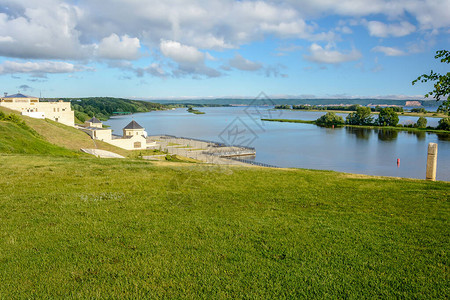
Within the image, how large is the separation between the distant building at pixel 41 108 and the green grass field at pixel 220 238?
41.2 meters

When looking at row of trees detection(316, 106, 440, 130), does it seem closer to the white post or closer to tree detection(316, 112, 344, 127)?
tree detection(316, 112, 344, 127)

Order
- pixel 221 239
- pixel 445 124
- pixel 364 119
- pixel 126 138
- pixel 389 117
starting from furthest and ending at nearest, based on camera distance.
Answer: pixel 364 119, pixel 389 117, pixel 445 124, pixel 126 138, pixel 221 239

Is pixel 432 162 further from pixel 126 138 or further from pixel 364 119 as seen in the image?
→ pixel 364 119

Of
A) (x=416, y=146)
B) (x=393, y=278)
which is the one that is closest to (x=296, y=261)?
(x=393, y=278)

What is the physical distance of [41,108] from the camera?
46.9 meters

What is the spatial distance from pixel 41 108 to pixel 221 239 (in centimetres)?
5028

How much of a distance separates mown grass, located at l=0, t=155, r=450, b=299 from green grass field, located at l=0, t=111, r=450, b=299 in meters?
0.02

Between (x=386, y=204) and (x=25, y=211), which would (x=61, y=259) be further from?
(x=386, y=204)

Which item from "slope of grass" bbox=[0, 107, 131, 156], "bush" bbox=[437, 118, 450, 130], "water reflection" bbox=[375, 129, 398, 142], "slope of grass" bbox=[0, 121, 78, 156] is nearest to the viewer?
"slope of grass" bbox=[0, 121, 78, 156]

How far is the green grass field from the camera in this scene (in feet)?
12.5

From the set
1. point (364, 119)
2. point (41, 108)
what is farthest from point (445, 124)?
point (41, 108)

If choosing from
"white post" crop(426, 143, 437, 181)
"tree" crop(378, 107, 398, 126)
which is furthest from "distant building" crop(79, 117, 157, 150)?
"tree" crop(378, 107, 398, 126)

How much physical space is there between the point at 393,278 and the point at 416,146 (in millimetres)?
57935

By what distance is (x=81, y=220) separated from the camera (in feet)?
19.5
